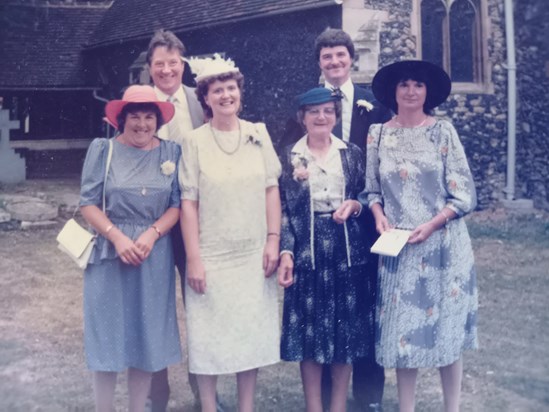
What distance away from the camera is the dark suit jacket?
4027 mm

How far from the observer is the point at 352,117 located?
4.48m

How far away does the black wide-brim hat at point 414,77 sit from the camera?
13.3ft

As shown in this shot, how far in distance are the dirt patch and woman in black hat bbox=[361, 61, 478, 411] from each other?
0.95 meters

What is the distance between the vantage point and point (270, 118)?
562 inches

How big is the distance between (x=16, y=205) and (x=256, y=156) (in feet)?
33.0

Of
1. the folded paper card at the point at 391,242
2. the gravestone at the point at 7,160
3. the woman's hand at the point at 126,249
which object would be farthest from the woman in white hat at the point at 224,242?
the gravestone at the point at 7,160

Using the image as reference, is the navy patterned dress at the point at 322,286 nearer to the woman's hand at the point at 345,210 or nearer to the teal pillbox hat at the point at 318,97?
the woman's hand at the point at 345,210

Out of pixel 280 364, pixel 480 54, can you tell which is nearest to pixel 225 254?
pixel 280 364

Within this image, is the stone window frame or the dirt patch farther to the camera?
the stone window frame

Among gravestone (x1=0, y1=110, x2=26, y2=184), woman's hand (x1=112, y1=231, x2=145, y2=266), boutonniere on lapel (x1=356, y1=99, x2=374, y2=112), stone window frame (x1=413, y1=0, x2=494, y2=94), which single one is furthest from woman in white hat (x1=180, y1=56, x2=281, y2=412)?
gravestone (x1=0, y1=110, x2=26, y2=184)

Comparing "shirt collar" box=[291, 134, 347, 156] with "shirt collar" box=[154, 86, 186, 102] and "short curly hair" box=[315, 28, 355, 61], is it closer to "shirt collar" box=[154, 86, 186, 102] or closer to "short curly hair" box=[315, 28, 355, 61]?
"short curly hair" box=[315, 28, 355, 61]

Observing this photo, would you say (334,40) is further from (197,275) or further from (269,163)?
(197,275)

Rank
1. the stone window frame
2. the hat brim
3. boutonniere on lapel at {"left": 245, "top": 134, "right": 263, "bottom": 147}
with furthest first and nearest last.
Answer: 1. the stone window frame
2. boutonniere on lapel at {"left": 245, "top": 134, "right": 263, "bottom": 147}
3. the hat brim

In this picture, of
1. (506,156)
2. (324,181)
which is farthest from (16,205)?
(324,181)
